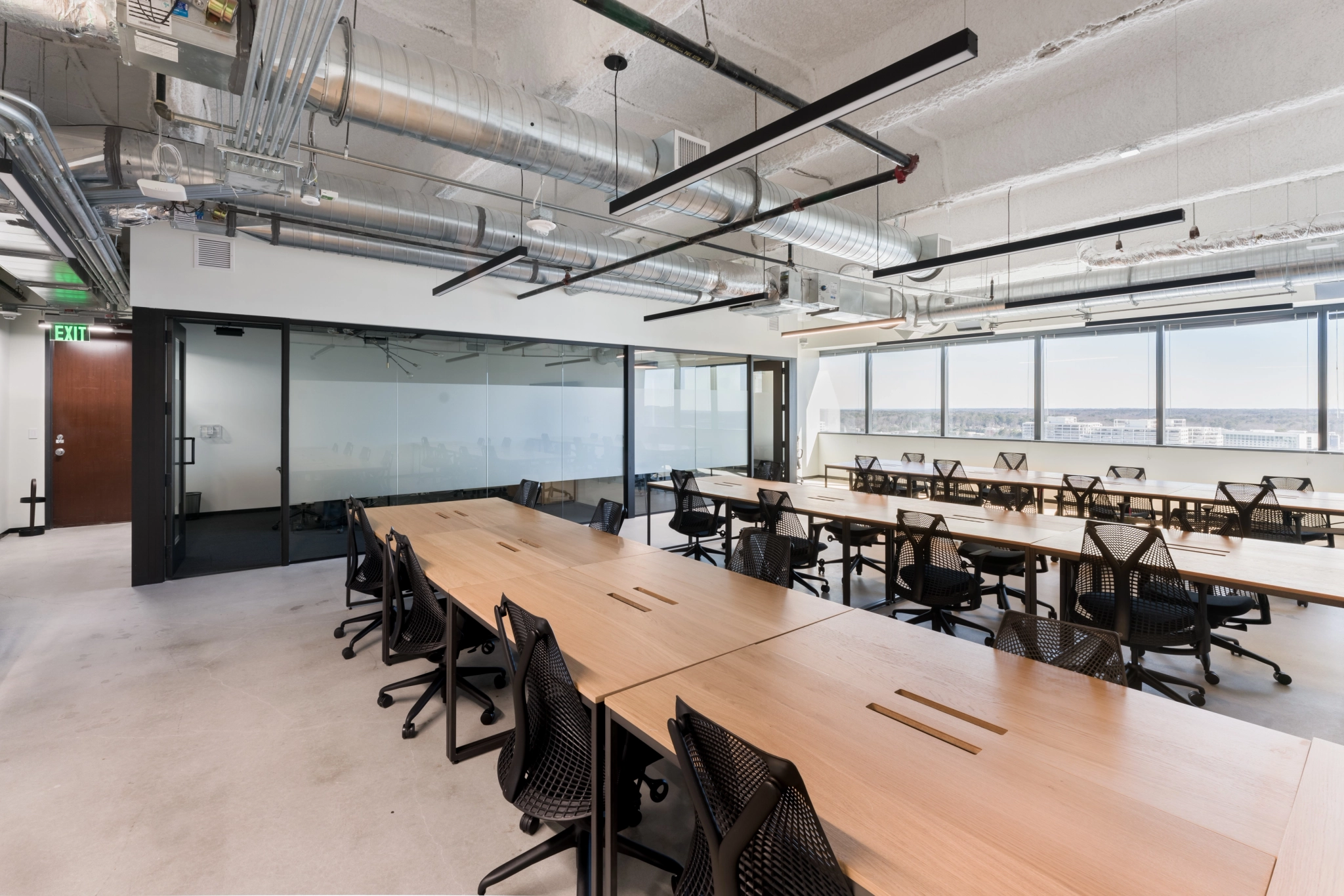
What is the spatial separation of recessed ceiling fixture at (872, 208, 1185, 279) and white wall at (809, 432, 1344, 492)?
5.17 meters

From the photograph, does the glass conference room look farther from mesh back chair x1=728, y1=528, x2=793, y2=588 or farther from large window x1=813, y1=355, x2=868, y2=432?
large window x1=813, y1=355, x2=868, y2=432

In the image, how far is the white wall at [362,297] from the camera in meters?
4.78

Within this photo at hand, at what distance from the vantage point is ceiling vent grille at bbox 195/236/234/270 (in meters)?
4.88

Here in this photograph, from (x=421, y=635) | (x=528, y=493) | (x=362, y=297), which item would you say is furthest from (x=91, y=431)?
(x=421, y=635)

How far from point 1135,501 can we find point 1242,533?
12.4 ft

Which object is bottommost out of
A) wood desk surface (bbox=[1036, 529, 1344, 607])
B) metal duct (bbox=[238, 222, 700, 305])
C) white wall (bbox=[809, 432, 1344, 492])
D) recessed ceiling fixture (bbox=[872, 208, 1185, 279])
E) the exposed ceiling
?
wood desk surface (bbox=[1036, 529, 1344, 607])

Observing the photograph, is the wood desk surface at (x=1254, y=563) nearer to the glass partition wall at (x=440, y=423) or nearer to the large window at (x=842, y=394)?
the glass partition wall at (x=440, y=423)

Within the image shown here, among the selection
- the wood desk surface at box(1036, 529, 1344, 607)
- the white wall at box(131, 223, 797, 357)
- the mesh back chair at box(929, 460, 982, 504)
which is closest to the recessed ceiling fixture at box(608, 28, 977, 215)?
the wood desk surface at box(1036, 529, 1344, 607)

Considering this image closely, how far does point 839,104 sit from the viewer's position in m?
1.96

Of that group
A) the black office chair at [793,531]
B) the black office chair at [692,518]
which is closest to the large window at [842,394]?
the black office chair at [692,518]

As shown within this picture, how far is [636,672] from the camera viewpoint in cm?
172

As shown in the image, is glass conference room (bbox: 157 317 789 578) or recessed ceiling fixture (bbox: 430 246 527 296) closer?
recessed ceiling fixture (bbox: 430 246 527 296)

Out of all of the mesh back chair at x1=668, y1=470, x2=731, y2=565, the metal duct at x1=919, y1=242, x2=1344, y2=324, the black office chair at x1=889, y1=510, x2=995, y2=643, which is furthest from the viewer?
the mesh back chair at x1=668, y1=470, x2=731, y2=565

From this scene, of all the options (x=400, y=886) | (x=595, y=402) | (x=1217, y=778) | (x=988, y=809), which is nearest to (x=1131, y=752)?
(x=1217, y=778)
